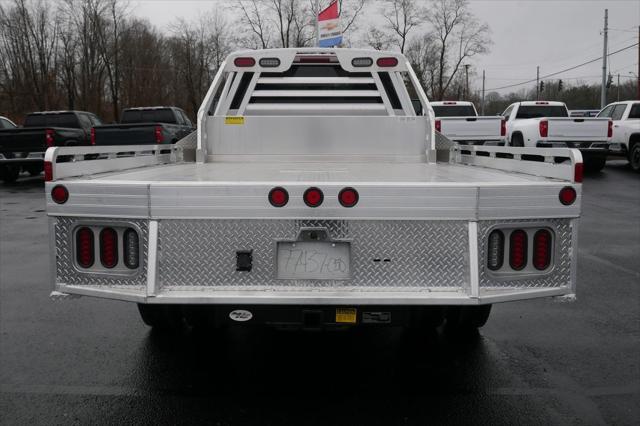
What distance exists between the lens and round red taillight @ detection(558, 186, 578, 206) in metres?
2.89

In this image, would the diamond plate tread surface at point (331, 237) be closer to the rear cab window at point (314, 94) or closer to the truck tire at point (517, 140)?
the rear cab window at point (314, 94)

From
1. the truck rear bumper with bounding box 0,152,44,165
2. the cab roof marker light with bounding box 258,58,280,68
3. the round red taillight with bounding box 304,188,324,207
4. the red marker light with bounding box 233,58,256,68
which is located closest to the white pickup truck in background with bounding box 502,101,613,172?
the cab roof marker light with bounding box 258,58,280,68

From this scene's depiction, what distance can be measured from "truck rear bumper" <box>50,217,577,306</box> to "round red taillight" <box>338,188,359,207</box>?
100 mm

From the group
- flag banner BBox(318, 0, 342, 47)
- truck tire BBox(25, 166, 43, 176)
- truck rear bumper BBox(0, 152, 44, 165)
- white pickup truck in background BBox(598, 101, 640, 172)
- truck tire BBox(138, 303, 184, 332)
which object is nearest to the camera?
truck tire BBox(138, 303, 184, 332)

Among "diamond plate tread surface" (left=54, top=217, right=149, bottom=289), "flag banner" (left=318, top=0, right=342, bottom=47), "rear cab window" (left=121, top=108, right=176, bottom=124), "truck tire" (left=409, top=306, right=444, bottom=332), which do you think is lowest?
"truck tire" (left=409, top=306, right=444, bottom=332)

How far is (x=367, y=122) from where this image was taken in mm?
5031

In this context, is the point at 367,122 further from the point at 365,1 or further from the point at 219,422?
the point at 365,1

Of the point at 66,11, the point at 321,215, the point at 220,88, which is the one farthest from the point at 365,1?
the point at 321,215

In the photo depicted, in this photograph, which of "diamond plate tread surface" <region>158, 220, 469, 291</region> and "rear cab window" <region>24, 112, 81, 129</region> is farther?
"rear cab window" <region>24, 112, 81, 129</region>

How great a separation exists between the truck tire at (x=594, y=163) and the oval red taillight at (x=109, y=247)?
1646 cm

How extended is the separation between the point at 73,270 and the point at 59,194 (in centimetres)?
40

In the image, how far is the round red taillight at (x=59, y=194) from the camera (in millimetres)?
2908

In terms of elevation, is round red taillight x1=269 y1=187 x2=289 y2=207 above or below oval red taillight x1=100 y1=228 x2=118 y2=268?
above

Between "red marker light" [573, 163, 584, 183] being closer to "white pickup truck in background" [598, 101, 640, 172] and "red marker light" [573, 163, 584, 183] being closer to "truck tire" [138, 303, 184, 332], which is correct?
"truck tire" [138, 303, 184, 332]
